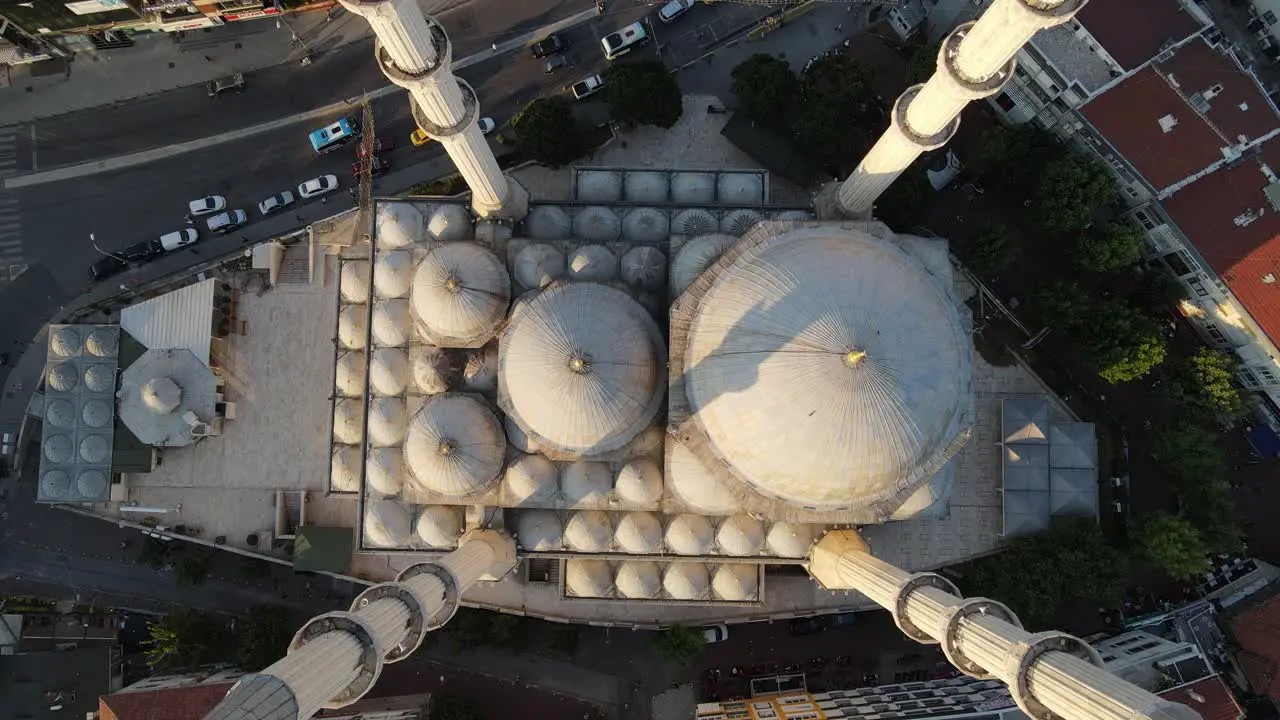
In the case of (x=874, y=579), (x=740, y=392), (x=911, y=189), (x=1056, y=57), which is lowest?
(x=874, y=579)

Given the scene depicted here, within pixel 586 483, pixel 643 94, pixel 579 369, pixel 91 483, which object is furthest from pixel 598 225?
pixel 91 483

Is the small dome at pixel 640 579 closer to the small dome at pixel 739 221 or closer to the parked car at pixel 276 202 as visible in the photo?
the small dome at pixel 739 221

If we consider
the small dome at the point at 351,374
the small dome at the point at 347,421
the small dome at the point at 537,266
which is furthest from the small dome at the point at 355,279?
the small dome at the point at 537,266

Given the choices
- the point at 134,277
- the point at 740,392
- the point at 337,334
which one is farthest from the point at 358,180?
the point at 740,392

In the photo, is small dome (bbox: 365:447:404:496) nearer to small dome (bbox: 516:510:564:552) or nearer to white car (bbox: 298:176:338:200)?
small dome (bbox: 516:510:564:552)

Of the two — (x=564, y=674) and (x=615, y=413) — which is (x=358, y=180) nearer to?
(x=615, y=413)
